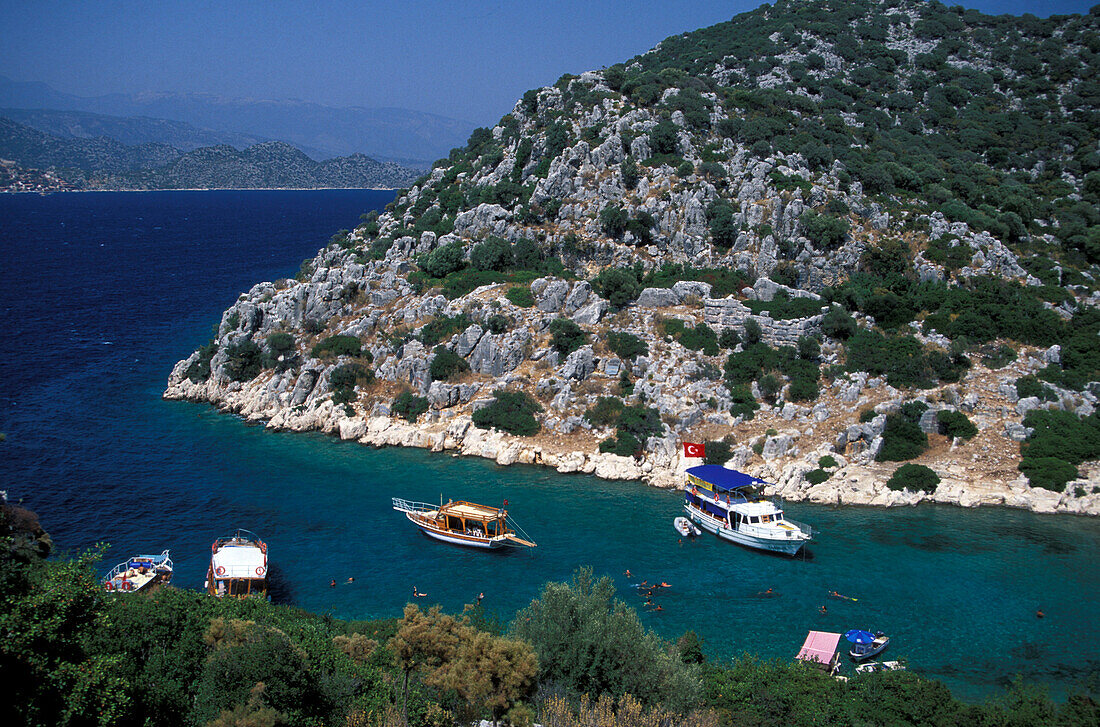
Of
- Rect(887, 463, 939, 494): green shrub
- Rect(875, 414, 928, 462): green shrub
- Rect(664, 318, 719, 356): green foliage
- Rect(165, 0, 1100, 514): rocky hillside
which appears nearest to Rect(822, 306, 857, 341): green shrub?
Rect(165, 0, 1100, 514): rocky hillside

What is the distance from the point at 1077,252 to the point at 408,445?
191 ft

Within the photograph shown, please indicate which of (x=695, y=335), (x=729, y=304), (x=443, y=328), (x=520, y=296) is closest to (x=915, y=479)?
(x=695, y=335)

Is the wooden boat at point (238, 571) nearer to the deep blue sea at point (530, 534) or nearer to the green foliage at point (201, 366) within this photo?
the deep blue sea at point (530, 534)

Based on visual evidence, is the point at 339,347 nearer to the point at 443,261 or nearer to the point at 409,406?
the point at 409,406

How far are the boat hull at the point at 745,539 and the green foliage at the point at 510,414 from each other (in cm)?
1380

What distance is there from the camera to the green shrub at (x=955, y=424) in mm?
44344

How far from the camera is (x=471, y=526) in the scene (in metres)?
38.2

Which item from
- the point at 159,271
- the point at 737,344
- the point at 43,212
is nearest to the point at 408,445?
the point at 737,344

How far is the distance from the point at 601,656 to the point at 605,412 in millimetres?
28551

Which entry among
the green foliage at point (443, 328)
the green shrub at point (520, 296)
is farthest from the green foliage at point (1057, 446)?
the green foliage at point (443, 328)

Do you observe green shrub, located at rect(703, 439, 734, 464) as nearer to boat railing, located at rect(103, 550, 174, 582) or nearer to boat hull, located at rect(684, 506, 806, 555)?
boat hull, located at rect(684, 506, 806, 555)

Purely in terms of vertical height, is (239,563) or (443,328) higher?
(443,328)

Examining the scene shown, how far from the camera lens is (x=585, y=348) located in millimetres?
53062

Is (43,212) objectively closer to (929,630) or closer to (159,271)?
(159,271)
